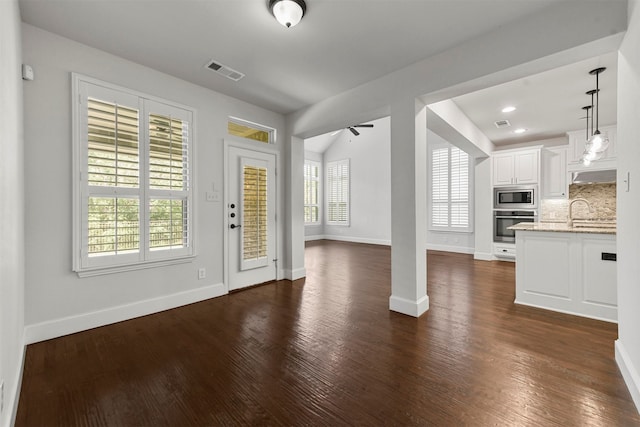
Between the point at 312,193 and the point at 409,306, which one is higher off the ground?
the point at 312,193

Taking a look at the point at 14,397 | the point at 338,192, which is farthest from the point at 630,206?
the point at 338,192

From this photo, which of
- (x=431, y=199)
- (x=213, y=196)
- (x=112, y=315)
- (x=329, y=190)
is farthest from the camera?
(x=329, y=190)

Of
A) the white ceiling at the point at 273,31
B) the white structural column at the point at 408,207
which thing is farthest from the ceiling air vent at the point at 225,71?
the white structural column at the point at 408,207

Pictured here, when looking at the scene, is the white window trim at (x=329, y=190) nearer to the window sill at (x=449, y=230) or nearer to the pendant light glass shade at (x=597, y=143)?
the window sill at (x=449, y=230)

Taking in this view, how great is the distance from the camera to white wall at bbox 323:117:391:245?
29.1ft

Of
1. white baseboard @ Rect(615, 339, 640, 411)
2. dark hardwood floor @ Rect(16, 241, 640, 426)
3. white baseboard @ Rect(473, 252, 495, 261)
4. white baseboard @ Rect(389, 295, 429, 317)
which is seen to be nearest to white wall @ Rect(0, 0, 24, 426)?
dark hardwood floor @ Rect(16, 241, 640, 426)

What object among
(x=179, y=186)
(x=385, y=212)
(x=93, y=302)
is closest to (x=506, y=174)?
(x=385, y=212)

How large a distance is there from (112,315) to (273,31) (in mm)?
3223

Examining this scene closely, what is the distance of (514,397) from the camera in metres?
1.72

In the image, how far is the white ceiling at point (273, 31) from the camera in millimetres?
2168

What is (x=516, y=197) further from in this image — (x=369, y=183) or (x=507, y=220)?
(x=369, y=183)

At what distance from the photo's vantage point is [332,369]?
205 centimetres

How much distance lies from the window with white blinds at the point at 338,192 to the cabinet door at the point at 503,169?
4.73 metres

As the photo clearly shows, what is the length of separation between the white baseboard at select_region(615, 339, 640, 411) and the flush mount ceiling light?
333 centimetres
